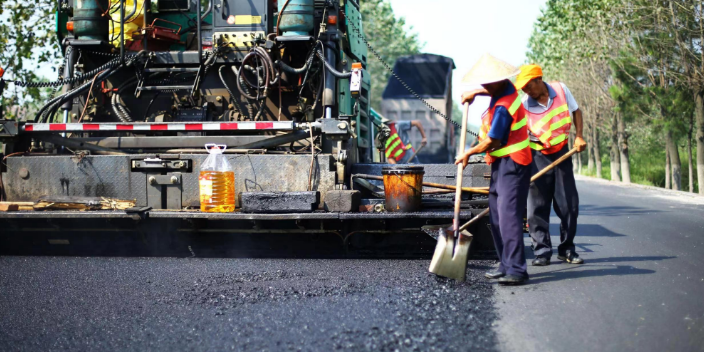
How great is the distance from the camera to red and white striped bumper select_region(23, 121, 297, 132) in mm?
7176

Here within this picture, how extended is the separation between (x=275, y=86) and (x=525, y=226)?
9.78 ft

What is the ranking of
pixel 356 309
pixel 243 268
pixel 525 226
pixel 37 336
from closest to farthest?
pixel 37 336
pixel 356 309
pixel 243 268
pixel 525 226

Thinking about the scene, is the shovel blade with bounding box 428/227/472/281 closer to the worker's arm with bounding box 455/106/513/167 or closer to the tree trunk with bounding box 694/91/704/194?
the worker's arm with bounding box 455/106/513/167

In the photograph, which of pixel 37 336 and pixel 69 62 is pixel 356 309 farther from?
pixel 69 62

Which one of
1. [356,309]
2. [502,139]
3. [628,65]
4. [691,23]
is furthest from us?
[628,65]

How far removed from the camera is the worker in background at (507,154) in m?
5.66

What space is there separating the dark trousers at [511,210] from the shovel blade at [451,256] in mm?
329

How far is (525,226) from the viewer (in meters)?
7.03

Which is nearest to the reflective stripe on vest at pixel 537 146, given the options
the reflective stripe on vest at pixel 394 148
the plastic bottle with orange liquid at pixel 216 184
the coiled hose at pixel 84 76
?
the plastic bottle with orange liquid at pixel 216 184

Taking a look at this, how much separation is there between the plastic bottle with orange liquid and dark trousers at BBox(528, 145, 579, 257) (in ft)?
8.98

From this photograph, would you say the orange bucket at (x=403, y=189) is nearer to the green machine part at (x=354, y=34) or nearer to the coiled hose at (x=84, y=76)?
the green machine part at (x=354, y=34)

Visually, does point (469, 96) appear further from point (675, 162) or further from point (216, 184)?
point (675, 162)

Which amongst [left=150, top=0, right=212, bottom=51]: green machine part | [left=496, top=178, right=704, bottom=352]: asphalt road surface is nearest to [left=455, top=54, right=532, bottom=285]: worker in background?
[left=496, top=178, right=704, bottom=352]: asphalt road surface

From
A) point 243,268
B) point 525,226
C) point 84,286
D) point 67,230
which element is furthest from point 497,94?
point 67,230
